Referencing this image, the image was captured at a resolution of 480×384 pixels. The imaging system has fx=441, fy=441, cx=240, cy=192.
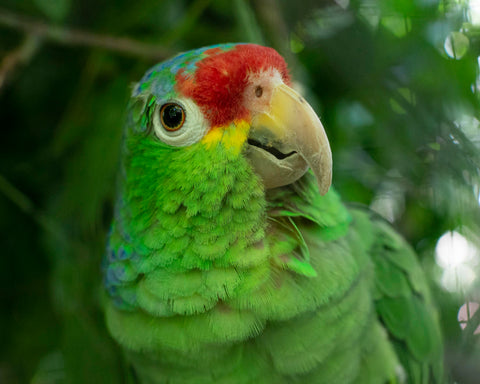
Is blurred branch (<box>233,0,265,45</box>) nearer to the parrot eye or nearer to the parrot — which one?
the parrot

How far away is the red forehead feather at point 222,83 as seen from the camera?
855 millimetres

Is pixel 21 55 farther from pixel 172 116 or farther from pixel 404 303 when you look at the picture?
pixel 404 303

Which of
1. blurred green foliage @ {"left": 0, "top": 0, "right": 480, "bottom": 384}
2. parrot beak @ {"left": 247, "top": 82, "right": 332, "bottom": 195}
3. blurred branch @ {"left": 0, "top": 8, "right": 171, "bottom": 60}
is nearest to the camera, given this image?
parrot beak @ {"left": 247, "top": 82, "right": 332, "bottom": 195}

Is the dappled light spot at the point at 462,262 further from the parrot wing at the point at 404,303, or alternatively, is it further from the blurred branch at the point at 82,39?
the blurred branch at the point at 82,39

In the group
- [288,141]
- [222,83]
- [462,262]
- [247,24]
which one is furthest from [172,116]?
[462,262]

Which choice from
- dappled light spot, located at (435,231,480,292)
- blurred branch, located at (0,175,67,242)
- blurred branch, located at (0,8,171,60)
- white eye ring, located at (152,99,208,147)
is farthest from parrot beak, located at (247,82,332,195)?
blurred branch, located at (0,175,67,242)

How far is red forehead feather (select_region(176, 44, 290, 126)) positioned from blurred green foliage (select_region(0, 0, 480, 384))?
474 millimetres

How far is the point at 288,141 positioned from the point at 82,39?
945mm

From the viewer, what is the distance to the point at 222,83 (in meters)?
0.86

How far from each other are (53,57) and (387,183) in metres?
1.32

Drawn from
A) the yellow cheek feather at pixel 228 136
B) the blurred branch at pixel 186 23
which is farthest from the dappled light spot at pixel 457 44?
the blurred branch at pixel 186 23

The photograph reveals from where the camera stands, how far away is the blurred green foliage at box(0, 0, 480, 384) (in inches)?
45.4

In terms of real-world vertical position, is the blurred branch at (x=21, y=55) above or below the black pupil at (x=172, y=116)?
above

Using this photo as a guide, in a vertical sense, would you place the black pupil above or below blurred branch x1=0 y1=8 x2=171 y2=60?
below
